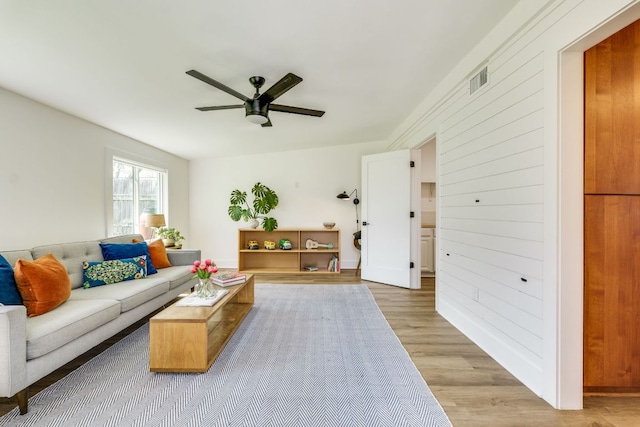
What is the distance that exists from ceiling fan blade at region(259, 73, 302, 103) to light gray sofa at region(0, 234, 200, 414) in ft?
6.97

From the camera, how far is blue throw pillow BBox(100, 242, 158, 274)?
9.87 ft

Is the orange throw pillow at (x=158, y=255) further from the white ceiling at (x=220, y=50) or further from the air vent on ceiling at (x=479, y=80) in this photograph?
the air vent on ceiling at (x=479, y=80)

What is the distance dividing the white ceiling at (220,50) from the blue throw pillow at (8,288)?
1563 millimetres

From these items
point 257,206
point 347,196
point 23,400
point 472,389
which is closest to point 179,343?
point 23,400

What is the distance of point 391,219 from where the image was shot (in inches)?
170

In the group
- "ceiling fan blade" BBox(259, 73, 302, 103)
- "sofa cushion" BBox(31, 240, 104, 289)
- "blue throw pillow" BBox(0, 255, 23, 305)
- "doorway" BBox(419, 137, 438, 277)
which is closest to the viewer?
"blue throw pillow" BBox(0, 255, 23, 305)

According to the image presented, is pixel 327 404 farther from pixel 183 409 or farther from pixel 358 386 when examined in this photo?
pixel 183 409

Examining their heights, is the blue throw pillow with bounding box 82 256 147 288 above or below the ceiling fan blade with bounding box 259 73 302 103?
below

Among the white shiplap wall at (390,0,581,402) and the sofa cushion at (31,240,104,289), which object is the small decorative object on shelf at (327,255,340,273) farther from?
the sofa cushion at (31,240,104,289)

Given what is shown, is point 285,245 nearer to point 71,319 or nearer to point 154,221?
point 154,221

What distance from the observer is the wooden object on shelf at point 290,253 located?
17.6 ft

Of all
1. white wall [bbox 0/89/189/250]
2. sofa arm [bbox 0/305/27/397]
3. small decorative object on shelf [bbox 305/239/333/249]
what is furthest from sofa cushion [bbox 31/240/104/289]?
small decorative object on shelf [bbox 305/239/333/249]

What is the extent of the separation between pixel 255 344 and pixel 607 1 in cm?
308

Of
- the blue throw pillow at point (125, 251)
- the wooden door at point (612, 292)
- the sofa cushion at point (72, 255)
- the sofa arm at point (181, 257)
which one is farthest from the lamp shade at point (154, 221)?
the wooden door at point (612, 292)
